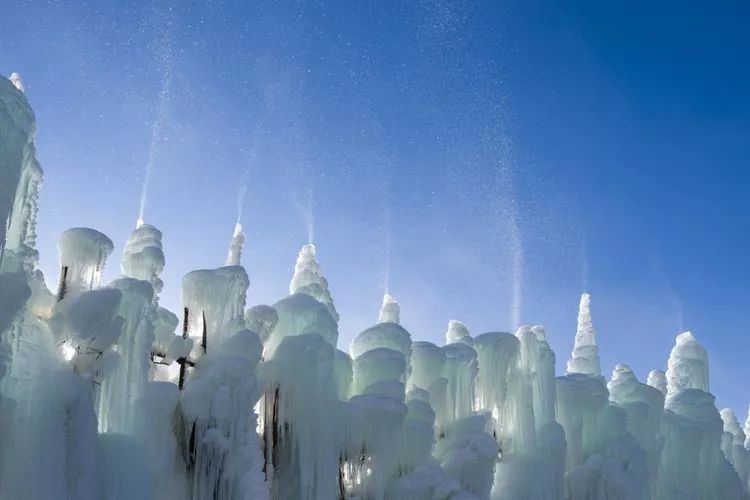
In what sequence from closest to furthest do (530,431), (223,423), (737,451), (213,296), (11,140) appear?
(11,140) → (223,423) → (213,296) → (530,431) → (737,451)

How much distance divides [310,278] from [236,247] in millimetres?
2031

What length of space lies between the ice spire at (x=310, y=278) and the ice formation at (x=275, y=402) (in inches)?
1.9

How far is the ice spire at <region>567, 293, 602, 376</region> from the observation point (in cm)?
2370

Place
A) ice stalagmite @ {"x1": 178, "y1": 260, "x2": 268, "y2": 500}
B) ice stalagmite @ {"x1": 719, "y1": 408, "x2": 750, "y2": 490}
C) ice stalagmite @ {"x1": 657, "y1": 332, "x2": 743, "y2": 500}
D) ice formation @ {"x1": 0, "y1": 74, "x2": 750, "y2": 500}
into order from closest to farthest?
ice formation @ {"x1": 0, "y1": 74, "x2": 750, "y2": 500} < ice stalagmite @ {"x1": 178, "y1": 260, "x2": 268, "y2": 500} < ice stalagmite @ {"x1": 657, "y1": 332, "x2": 743, "y2": 500} < ice stalagmite @ {"x1": 719, "y1": 408, "x2": 750, "y2": 490}

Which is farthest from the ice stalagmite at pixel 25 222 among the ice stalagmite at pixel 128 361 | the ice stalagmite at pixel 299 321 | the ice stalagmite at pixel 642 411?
the ice stalagmite at pixel 642 411

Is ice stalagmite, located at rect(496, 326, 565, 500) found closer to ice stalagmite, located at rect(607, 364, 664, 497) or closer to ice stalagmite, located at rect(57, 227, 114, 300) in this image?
ice stalagmite, located at rect(607, 364, 664, 497)

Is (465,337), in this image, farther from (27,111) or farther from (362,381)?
(27,111)

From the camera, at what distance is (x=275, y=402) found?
15.2 metres

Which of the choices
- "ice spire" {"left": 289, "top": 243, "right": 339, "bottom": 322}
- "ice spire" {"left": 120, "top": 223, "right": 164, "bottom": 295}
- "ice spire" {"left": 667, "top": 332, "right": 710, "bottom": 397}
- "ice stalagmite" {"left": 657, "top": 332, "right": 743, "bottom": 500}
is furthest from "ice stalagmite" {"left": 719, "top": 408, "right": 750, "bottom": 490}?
"ice spire" {"left": 120, "top": 223, "right": 164, "bottom": 295}

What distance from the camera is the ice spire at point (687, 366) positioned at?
80.7 feet

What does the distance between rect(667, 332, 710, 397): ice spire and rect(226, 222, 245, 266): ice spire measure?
43.7 feet

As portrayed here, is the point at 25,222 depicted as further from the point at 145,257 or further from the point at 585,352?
the point at 585,352

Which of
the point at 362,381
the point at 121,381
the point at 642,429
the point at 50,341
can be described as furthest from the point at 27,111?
the point at 642,429

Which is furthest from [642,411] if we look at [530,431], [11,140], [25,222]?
[11,140]
